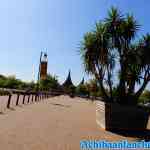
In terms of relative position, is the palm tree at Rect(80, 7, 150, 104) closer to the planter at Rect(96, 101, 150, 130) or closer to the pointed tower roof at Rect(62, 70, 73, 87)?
the planter at Rect(96, 101, 150, 130)

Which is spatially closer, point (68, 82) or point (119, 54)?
point (119, 54)

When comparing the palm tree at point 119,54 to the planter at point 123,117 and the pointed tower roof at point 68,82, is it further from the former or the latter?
the pointed tower roof at point 68,82

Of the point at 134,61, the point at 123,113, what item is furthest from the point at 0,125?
the point at 134,61

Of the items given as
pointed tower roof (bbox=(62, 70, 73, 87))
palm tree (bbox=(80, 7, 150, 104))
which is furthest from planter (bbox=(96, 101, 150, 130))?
pointed tower roof (bbox=(62, 70, 73, 87))

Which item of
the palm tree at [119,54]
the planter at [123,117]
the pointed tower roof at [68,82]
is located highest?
the pointed tower roof at [68,82]

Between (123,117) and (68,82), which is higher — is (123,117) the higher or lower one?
the lower one

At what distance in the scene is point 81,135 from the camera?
27.7 ft

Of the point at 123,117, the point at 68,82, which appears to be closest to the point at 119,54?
the point at 123,117

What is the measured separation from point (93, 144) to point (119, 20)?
798cm

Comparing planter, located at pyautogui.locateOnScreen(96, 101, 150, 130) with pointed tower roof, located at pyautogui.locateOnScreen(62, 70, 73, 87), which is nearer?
planter, located at pyautogui.locateOnScreen(96, 101, 150, 130)

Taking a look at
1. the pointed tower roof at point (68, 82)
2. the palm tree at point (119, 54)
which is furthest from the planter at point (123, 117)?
the pointed tower roof at point (68, 82)

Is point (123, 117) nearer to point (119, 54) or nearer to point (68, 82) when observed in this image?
point (119, 54)

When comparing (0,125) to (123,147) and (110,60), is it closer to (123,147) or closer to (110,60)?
(123,147)

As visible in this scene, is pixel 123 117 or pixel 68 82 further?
pixel 68 82
